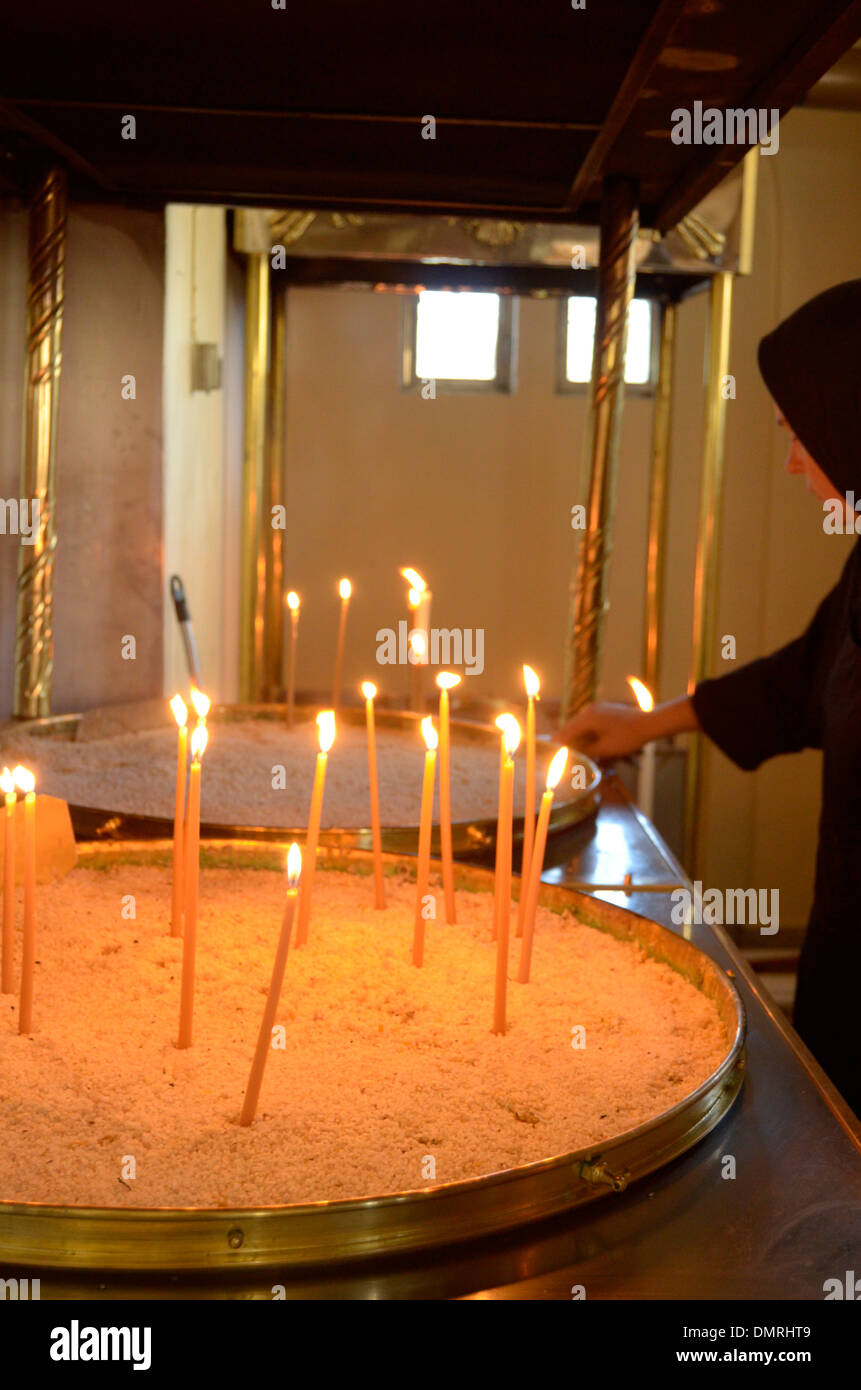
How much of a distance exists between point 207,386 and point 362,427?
237cm

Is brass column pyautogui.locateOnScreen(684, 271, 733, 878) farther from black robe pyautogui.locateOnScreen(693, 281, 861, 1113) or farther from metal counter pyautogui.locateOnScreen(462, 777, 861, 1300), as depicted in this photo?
metal counter pyautogui.locateOnScreen(462, 777, 861, 1300)

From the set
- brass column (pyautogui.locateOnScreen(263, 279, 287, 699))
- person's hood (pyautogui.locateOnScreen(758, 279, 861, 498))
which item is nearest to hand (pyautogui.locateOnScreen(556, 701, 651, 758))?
person's hood (pyautogui.locateOnScreen(758, 279, 861, 498))

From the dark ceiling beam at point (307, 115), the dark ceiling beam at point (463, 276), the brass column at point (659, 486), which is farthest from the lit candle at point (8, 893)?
the brass column at point (659, 486)

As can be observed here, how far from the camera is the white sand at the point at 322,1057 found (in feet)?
1.95

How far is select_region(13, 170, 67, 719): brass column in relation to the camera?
64.9 inches

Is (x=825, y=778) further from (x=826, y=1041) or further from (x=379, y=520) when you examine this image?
(x=379, y=520)

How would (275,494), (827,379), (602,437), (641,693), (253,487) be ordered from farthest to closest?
(275,494), (253,487), (602,437), (641,693), (827,379)

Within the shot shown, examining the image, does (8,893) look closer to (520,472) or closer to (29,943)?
(29,943)

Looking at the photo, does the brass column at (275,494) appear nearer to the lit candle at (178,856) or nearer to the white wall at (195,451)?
the white wall at (195,451)

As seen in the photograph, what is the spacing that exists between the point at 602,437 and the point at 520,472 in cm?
307

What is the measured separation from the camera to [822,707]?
5.27ft

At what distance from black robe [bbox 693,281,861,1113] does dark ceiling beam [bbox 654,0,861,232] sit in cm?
19

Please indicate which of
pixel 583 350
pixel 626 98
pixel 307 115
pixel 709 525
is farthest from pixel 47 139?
pixel 583 350

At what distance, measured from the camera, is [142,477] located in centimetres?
190
